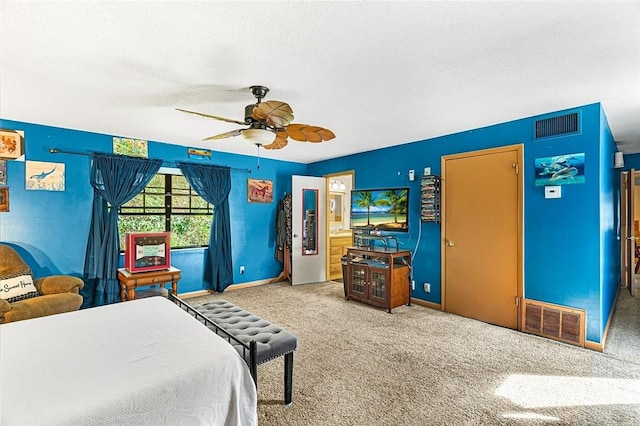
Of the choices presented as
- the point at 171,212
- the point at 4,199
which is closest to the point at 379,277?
the point at 171,212

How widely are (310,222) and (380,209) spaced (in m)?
1.60

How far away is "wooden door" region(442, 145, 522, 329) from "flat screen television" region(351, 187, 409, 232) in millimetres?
583

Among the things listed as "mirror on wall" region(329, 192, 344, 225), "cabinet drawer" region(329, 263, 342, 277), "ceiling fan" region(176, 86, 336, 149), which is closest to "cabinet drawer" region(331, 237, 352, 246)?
"cabinet drawer" region(329, 263, 342, 277)

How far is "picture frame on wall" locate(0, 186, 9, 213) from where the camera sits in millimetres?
3457

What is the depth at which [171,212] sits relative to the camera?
15.7 feet

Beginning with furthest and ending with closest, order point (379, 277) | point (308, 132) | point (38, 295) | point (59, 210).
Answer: point (379, 277), point (59, 210), point (38, 295), point (308, 132)

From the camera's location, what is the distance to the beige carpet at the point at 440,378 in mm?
2016

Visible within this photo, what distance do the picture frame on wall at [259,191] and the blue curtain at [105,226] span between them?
1.83m

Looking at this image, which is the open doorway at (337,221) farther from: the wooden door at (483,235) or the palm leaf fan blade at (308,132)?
the palm leaf fan blade at (308,132)

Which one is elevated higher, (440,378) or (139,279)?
(139,279)

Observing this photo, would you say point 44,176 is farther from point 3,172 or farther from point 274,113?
point 274,113

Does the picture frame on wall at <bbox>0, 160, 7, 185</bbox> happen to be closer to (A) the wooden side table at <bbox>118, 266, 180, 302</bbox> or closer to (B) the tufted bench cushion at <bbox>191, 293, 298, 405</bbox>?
(A) the wooden side table at <bbox>118, 266, 180, 302</bbox>

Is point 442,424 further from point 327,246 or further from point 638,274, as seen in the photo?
point 638,274

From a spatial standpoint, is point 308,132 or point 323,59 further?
point 308,132
